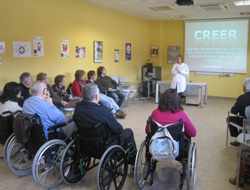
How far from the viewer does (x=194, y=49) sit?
8898 mm

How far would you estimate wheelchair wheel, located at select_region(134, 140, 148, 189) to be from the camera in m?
2.50

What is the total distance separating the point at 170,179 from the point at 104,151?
95cm

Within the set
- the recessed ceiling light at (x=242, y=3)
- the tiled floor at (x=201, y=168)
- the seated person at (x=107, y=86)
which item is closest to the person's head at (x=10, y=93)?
the tiled floor at (x=201, y=168)

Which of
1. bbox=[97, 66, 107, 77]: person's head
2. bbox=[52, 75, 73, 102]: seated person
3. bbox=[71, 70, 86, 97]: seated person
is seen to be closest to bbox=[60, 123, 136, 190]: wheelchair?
bbox=[52, 75, 73, 102]: seated person

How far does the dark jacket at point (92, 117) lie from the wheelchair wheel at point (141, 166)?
347 mm

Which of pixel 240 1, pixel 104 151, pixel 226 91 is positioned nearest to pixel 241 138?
pixel 104 151

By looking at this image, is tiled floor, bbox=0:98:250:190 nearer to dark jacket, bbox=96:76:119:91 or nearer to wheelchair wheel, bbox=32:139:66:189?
wheelchair wheel, bbox=32:139:66:189

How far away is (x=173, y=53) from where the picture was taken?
30.2ft

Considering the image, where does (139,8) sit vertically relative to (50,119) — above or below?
above

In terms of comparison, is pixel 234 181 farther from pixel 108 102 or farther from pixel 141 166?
pixel 108 102

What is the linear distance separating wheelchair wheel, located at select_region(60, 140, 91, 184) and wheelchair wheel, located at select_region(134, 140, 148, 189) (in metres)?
0.60

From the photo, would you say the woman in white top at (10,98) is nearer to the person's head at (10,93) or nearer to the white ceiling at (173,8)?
the person's head at (10,93)

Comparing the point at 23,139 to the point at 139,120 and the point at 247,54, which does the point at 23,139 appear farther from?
the point at 247,54

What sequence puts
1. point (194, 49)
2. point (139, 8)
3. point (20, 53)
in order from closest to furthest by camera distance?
point (20, 53)
point (139, 8)
point (194, 49)
